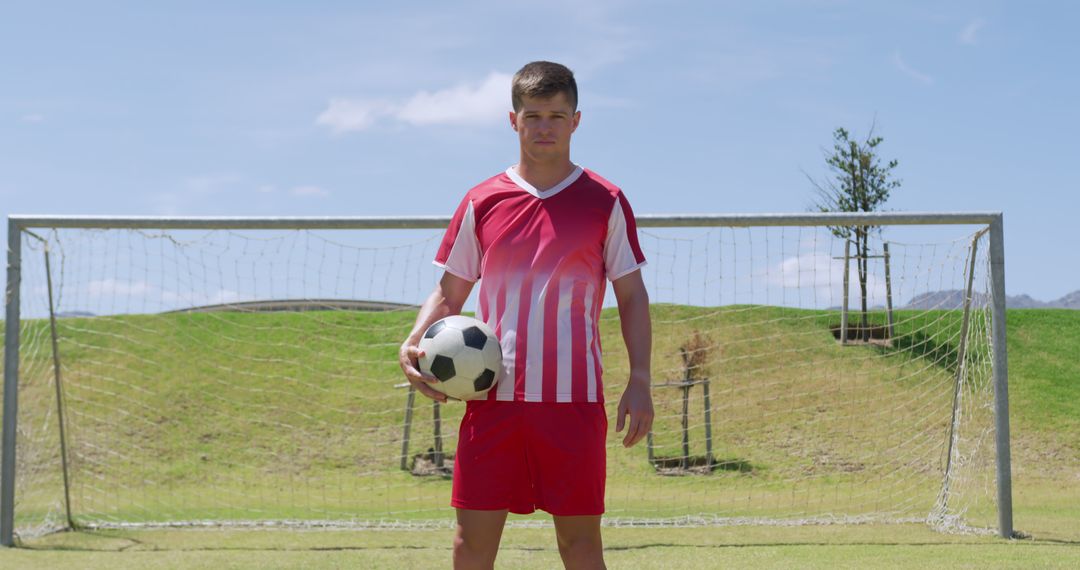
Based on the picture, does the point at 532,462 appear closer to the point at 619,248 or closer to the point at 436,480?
the point at 619,248

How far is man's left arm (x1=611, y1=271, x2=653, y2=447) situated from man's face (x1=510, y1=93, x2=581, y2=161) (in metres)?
0.43

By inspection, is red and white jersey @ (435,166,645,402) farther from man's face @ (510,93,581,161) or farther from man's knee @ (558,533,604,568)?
man's knee @ (558,533,604,568)

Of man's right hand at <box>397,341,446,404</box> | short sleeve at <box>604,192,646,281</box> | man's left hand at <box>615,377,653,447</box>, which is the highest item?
short sleeve at <box>604,192,646,281</box>

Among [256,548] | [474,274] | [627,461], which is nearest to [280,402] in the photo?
[627,461]

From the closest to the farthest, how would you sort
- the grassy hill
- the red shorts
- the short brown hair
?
the red shorts, the short brown hair, the grassy hill

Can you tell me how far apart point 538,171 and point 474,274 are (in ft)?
1.24

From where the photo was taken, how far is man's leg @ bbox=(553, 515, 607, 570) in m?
2.67

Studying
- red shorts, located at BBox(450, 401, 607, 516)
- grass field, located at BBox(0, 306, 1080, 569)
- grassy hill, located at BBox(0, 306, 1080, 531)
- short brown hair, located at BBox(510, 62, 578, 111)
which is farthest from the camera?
grassy hill, located at BBox(0, 306, 1080, 531)

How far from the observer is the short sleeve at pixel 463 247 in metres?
2.93

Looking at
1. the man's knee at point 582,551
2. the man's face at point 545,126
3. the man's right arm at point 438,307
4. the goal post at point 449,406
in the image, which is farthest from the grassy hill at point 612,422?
the man's face at point 545,126

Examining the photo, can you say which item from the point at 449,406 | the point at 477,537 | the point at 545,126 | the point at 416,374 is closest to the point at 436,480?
the point at 449,406

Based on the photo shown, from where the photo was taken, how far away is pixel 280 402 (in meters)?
13.3

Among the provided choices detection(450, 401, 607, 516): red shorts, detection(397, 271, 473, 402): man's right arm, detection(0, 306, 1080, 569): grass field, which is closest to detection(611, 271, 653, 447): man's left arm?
detection(450, 401, 607, 516): red shorts

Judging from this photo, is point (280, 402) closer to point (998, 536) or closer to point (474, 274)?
point (998, 536)
